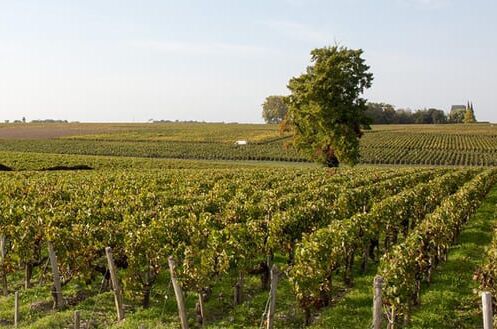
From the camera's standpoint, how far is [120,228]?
13.0 metres

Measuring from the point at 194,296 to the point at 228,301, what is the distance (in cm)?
91

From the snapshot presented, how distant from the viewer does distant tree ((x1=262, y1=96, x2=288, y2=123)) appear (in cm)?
17362

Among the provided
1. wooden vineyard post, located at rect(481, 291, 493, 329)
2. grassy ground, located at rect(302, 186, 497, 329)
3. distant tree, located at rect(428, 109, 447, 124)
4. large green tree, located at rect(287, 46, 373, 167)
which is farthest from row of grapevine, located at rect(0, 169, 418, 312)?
distant tree, located at rect(428, 109, 447, 124)

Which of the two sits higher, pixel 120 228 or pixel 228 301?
pixel 120 228

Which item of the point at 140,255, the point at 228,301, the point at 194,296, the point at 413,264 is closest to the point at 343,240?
the point at 413,264

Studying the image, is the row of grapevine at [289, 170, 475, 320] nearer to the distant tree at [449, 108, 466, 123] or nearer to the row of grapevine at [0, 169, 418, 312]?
the row of grapevine at [0, 169, 418, 312]

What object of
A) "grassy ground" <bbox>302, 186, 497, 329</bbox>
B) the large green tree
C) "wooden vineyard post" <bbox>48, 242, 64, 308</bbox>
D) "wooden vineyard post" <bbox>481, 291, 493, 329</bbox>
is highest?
the large green tree

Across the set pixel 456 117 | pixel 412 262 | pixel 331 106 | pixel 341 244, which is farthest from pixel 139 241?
pixel 456 117

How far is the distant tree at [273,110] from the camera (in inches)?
6836

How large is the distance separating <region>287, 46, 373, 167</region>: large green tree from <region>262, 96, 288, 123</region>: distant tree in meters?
124

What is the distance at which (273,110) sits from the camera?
173 meters

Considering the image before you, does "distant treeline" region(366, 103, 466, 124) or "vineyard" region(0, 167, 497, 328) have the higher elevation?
"distant treeline" region(366, 103, 466, 124)

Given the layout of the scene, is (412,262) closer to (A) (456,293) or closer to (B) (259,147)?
(A) (456,293)

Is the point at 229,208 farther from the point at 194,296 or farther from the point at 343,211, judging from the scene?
the point at 194,296
